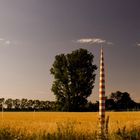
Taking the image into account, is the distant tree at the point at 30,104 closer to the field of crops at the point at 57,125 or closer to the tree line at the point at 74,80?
the tree line at the point at 74,80

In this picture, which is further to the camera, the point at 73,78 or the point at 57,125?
the point at 73,78

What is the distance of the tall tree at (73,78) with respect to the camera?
81875mm

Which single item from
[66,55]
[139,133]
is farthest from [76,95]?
[139,133]

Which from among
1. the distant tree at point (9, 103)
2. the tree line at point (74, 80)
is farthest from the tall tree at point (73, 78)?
the distant tree at point (9, 103)

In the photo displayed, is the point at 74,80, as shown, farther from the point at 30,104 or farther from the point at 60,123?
the point at 60,123

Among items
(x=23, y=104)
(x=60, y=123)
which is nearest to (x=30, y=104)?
(x=23, y=104)

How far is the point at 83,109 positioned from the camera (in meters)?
83.6

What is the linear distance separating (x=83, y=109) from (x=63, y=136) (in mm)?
71388

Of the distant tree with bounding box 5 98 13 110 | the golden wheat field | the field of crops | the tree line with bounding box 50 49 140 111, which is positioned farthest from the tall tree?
the field of crops

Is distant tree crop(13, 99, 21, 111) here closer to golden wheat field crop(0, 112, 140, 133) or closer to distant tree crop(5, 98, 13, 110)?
distant tree crop(5, 98, 13, 110)

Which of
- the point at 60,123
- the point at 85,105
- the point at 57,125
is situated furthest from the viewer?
the point at 85,105

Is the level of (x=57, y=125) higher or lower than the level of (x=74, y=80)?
lower

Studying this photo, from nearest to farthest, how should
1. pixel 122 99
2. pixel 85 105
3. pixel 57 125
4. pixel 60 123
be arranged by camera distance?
pixel 57 125 → pixel 60 123 → pixel 85 105 → pixel 122 99

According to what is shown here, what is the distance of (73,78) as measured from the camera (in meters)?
84.1
